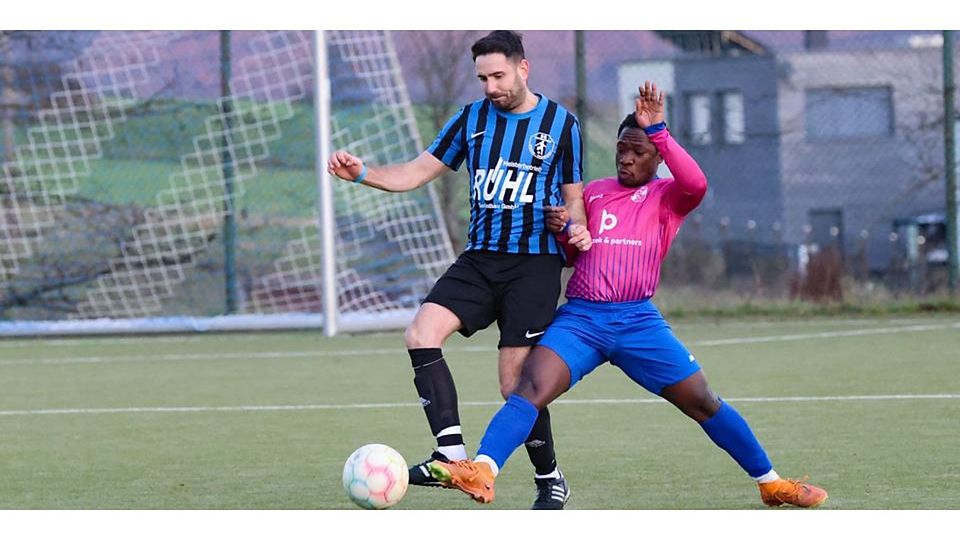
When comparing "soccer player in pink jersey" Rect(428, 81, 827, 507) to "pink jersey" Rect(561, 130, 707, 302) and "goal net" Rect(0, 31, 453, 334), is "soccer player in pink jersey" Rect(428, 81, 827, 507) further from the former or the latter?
"goal net" Rect(0, 31, 453, 334)

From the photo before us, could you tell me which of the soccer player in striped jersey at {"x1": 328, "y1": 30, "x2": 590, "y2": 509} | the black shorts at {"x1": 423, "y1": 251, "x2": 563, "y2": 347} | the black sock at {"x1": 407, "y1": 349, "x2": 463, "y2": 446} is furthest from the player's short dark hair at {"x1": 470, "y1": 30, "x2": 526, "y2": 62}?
the black sock at {"x1": 407, "y1": 349, "x2": 463, "y2": 446}

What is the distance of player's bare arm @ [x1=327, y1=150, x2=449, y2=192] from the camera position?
5965mm

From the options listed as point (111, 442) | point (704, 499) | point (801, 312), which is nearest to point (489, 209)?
point (704, 499)

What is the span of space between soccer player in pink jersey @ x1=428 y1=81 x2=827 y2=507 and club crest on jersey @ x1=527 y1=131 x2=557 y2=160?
0.78ft

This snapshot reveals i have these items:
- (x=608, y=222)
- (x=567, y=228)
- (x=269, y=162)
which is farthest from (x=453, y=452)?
(x=269, y=162)

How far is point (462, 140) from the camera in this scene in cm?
621

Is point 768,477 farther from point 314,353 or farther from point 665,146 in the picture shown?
point 314,353

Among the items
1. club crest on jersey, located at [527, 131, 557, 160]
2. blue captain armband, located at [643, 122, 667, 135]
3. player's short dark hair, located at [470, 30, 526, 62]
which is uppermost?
player's short dark hair, located at [470, 30, 526, 62]

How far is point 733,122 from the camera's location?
669 inches

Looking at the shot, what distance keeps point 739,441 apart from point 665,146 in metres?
1.09

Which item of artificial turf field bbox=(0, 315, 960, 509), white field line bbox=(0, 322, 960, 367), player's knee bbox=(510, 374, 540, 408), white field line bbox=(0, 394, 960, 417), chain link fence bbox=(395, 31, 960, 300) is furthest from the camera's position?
chain link fence bbox=(395, 31, 960, 300)

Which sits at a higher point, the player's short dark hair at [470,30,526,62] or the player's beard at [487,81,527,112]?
the player's short dark hair at [470,30,526,62]

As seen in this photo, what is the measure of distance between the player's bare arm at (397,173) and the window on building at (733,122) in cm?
1097
